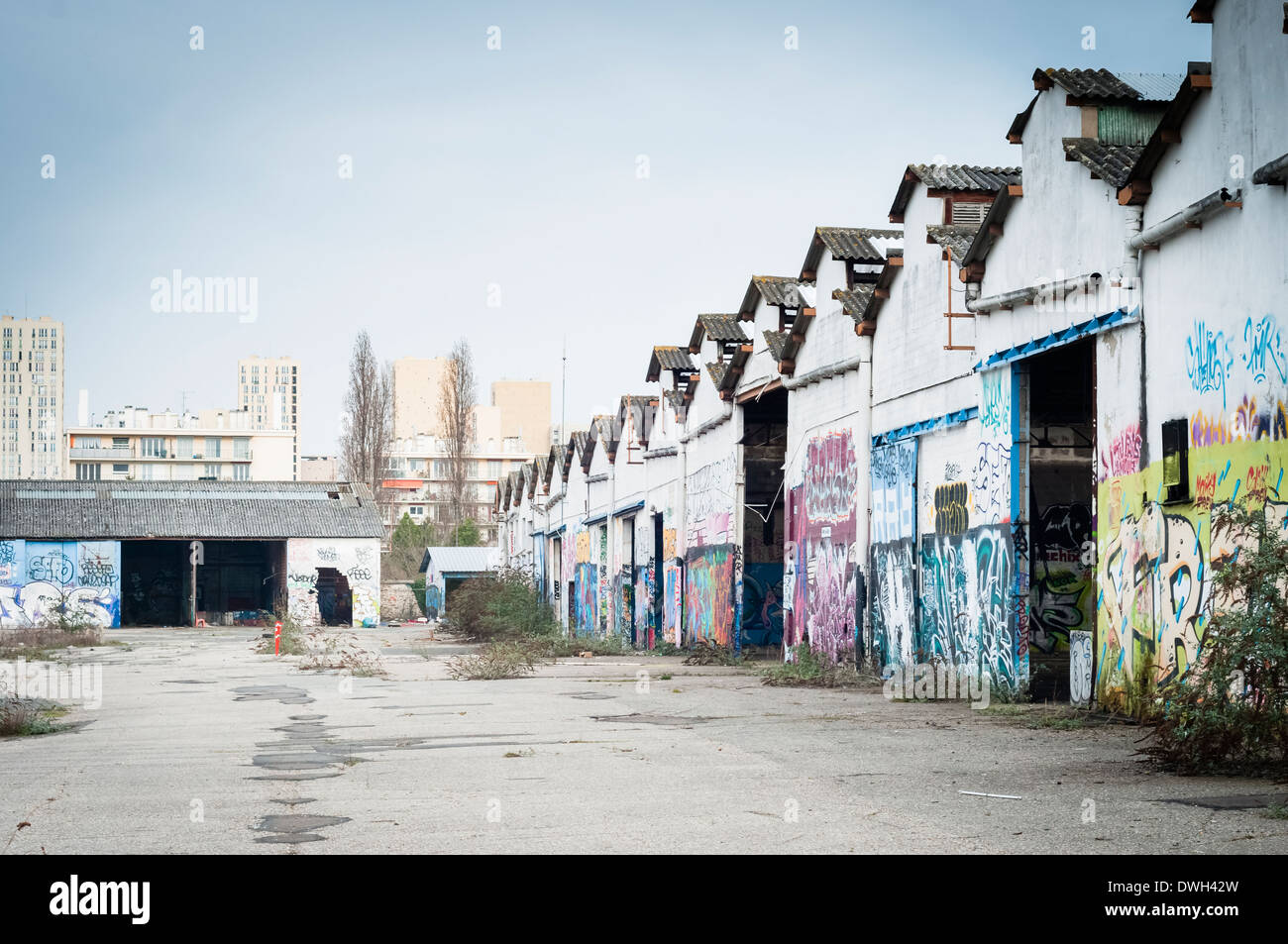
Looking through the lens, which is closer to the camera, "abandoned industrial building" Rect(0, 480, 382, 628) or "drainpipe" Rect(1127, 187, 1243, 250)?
"drainpipe" Rect(1127, 187, 1243, 250)

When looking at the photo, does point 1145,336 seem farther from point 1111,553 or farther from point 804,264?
point 804,264

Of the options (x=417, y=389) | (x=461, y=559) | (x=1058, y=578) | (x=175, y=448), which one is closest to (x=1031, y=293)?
(x=1058, y=578)

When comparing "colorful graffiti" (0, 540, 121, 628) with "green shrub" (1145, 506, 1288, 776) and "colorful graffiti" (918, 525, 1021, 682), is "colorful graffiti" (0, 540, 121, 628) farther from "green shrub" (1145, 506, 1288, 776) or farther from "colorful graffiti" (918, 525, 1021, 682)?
"green shrub" (1145, 506, 1288, 776)

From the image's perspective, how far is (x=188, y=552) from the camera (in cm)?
6550

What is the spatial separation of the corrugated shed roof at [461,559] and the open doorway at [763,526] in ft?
129

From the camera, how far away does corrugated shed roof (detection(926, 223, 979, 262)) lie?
1700 cm

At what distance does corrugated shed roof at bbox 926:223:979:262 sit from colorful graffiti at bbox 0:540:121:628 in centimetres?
4878

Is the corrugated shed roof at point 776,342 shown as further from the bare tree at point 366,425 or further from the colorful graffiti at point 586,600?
the bare tree at point 366,425

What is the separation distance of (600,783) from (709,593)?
19.9m

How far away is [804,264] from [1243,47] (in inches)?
499

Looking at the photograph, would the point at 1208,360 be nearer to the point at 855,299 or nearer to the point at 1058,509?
the point at 1058,509

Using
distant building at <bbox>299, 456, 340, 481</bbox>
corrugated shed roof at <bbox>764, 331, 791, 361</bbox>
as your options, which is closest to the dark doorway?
corrugated shed roof at <bbox>764, 331, 791, 361</bbox>

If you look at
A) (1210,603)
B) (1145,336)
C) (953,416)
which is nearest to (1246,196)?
(1145,336)
